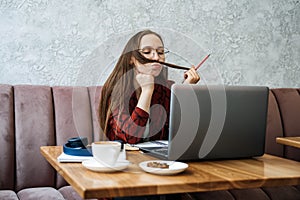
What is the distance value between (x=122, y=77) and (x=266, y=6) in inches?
53.7

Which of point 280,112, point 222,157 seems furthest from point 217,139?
point 280,112

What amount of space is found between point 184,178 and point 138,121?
0.63 m

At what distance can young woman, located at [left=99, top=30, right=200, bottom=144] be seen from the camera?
5.32 feet

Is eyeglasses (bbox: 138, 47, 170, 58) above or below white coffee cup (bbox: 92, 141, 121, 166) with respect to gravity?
above

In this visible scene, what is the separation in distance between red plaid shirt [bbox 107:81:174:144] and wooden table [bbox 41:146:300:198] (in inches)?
14.2

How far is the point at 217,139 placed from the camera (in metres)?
1.25

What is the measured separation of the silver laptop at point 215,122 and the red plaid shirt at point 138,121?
0.93 feet

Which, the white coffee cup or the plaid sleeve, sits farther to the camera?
the plaid sleeve

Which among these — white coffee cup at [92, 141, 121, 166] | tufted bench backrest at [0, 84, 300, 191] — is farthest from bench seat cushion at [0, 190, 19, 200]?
white coffee cup at [92, 141, 121, 166]

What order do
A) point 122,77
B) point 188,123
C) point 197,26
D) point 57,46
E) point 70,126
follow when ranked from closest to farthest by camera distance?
point 188,123 → point 122,77 → point 70,126 → point 57,46 → point 197,26

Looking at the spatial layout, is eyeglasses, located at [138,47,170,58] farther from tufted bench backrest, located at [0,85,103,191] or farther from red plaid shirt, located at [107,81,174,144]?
tufted bench backrest, located at [0,85,103,191]

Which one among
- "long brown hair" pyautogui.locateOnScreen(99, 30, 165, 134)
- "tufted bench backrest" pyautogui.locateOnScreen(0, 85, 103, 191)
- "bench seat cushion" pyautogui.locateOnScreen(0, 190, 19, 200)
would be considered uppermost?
"long brown hair" pyautogui.locateOnScreen(99, 30, 165, 134)

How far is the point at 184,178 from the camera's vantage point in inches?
39.8

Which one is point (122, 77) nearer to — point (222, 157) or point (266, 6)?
point (222, 157)
